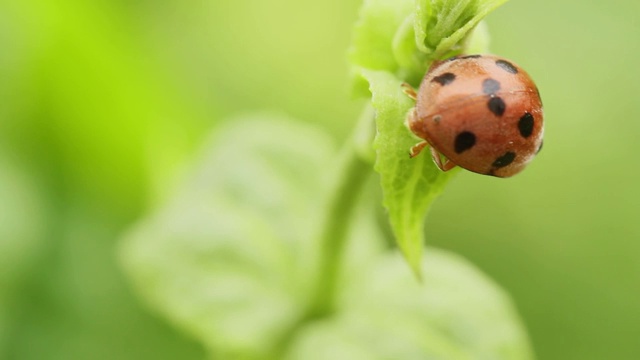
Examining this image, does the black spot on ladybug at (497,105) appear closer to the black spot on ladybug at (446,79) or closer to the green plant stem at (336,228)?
the black spot on ladybug at (446,79)

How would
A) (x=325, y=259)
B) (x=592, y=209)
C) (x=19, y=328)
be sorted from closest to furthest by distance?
(x=325, y=259)
(x=19, y=328)
(x=592, y=209)

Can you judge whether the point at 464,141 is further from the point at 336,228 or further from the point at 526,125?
the point at 336,228

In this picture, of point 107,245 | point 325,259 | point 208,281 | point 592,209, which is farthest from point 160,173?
point 592,209

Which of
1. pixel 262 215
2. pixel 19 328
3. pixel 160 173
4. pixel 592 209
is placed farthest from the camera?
pixel 592 209

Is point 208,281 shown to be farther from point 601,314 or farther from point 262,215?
point 601,314

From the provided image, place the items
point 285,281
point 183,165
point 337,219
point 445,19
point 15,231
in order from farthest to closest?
point 183,165 < point 15,231 < point 285,281 < point 337,219 < point 445,19

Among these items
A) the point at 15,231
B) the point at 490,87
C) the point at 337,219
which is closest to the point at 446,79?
the point at 490,87

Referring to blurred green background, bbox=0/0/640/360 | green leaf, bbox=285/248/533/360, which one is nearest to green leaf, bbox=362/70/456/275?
green leaf, bbox=285/248/533/360
